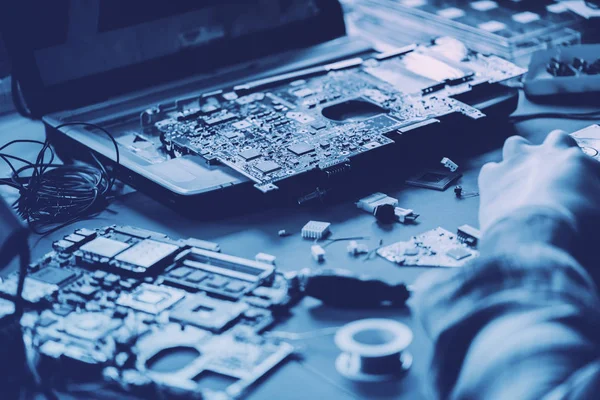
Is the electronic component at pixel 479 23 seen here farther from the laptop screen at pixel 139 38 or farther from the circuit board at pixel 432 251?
the circuit board at pixel 432 251

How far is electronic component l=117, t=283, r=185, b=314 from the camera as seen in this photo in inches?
44.1

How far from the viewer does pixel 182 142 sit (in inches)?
59.2

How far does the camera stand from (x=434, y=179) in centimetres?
148

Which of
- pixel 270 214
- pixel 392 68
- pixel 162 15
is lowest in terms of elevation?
pixel 270 214

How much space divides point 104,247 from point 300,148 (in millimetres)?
416

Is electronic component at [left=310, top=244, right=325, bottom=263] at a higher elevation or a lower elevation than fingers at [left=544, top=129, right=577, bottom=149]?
lower

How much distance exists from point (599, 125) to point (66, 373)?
1.21 metres

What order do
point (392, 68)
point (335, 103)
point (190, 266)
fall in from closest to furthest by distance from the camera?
1. point (190, 266)
2. point (335, 103)
3. point (392, 68)

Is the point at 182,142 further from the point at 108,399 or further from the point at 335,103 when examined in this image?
the point at 108,399

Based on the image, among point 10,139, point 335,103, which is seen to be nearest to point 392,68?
point 335,103

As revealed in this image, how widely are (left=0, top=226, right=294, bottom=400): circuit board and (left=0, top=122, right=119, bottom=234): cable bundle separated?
0.48ft

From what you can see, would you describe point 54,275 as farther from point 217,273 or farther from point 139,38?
point 139,38

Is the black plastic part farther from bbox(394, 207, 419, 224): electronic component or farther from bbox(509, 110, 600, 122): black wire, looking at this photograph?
bbox(509, 110, 600, 122): black wire

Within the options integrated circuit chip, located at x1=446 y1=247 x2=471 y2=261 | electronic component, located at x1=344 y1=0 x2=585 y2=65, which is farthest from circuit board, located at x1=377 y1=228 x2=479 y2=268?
electronic component, located at x1=344 y1=0 x2=585 y2=65
